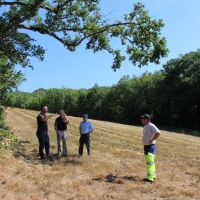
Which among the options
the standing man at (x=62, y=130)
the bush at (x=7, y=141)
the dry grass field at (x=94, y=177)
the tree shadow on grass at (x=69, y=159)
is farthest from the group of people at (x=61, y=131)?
the bush at (x=7, y=141)

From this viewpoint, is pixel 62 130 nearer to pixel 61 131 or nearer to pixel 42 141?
pixel 61 131

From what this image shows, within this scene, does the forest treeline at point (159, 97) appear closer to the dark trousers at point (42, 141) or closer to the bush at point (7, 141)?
the bush at point (7, 141)

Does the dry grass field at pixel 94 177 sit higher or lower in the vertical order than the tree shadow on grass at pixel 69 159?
lower

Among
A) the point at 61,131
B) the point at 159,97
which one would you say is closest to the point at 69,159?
the point at 61,131

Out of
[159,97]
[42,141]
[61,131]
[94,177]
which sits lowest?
[94,177]

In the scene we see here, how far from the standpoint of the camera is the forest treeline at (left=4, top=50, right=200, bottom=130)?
63656mm

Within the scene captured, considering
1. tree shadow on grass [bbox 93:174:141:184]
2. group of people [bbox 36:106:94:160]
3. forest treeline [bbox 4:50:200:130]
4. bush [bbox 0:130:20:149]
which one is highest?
forest treeline [bbox 4:50:200:130]

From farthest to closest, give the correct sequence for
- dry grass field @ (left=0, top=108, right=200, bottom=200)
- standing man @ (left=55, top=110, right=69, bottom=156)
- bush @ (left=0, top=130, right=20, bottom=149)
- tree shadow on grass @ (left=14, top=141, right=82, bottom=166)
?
standing man @ (left=55, top=110, right=69, bottom=156) → bush @ (left=0, top=130, right=20, bottom=149) → tree shadow on grass @ (left=14, top=141, right=82, bottom=166) → dry grass field @ (left=0, top=108, right=200, bottom=200)

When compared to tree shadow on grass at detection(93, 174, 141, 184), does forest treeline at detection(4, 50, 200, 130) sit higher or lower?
higher

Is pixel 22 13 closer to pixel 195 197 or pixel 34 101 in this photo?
pixel 195 197

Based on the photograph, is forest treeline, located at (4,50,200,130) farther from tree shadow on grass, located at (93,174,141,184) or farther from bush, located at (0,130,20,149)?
tree shadow on grass, located at (93,174,141,184)

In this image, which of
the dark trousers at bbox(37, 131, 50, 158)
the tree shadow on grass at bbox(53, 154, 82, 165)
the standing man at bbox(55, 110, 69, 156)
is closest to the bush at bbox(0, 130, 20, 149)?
the dark trousers at bbox(37, 131, 50, 158)

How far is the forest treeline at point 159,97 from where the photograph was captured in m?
63.7

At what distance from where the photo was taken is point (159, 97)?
70750mm
